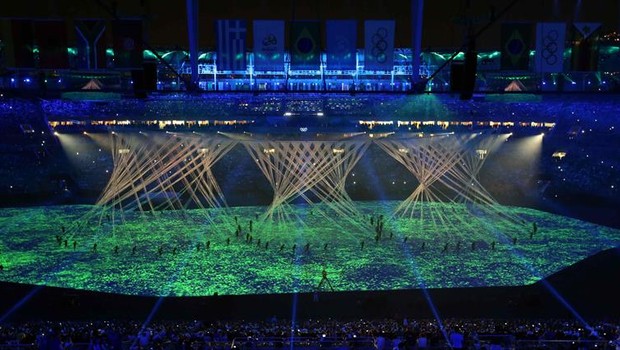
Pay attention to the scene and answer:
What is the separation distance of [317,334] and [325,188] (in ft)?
68.0

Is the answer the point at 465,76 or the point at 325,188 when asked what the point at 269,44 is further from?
the point at 325,188

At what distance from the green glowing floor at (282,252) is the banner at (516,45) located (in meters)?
6.42

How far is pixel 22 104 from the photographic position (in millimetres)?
30812

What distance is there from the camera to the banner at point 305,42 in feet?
49.8

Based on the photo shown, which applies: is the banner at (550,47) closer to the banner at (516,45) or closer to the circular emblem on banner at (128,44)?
the banner at (516,45)

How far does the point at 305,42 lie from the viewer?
15.3 meters

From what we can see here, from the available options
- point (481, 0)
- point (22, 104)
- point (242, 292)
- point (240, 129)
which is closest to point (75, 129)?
point (22, 104)

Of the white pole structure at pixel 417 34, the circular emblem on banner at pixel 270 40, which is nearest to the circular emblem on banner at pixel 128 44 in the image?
the circular emblem on banner at pixel 270 40

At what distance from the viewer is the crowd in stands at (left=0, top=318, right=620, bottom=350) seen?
1027 centimetres

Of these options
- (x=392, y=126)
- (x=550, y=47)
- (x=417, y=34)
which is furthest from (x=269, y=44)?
(x=392, y=126)

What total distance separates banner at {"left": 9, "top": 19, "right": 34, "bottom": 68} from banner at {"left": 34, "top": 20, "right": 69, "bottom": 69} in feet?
0.50

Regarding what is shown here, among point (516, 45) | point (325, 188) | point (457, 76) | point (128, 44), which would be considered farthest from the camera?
point (325, 188)

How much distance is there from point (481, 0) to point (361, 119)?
1032 cm

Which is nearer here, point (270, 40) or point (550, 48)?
point (550, 48)
